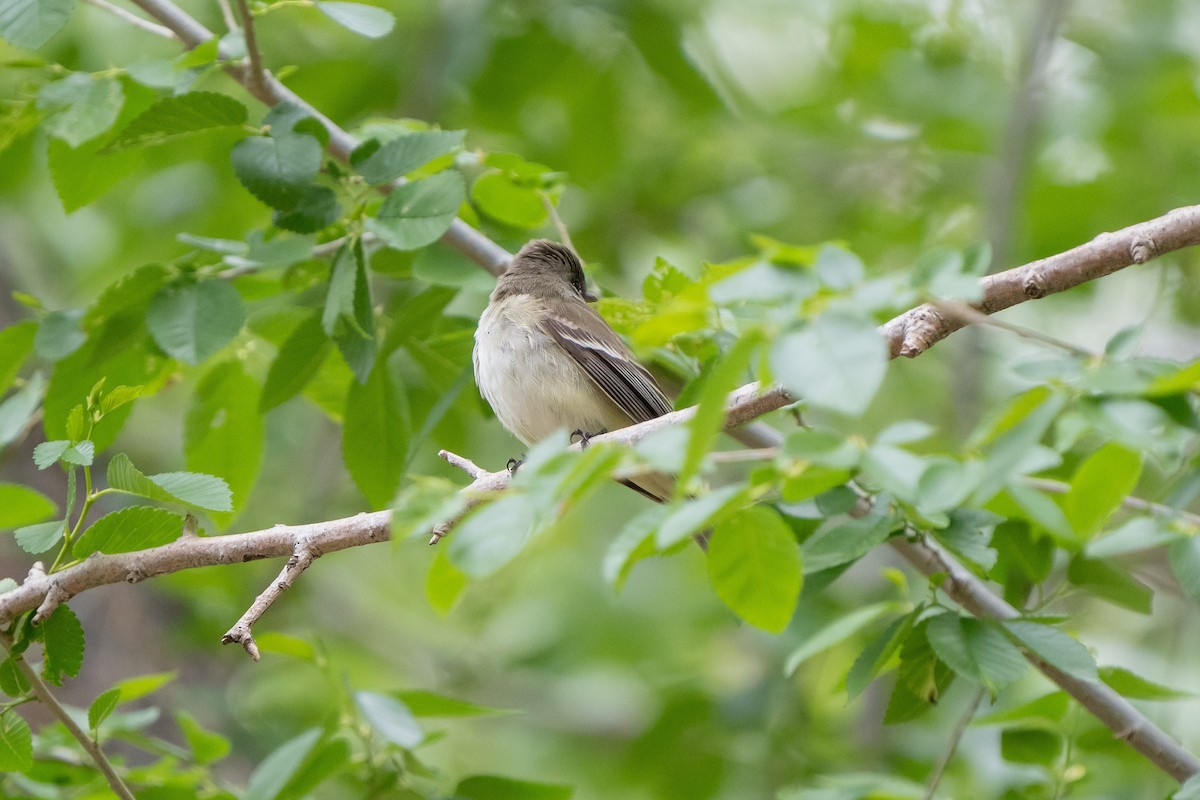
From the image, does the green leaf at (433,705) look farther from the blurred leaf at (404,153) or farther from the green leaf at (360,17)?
the green leaf at (360,17)

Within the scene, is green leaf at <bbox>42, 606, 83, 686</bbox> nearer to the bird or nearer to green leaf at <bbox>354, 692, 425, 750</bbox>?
green leaf at <bbox>354, 692, 425, 750</bbox>

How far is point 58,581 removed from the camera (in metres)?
3.02

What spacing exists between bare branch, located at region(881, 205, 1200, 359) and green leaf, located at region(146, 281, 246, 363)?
1.98m

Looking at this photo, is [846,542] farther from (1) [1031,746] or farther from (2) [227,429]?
(2) [227,429]

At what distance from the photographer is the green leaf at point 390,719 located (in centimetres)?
309

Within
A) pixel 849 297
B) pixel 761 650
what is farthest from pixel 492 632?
pixel 849 297

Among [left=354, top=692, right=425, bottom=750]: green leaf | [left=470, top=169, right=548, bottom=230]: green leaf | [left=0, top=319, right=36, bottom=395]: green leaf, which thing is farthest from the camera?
[left=470, top=169, right=548, bottom=230]: green leaf

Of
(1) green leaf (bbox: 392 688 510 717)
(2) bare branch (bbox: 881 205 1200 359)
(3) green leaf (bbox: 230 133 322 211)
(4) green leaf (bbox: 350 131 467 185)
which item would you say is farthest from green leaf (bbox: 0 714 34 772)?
(2) bare branch (bbox: 881 205 1200 359)

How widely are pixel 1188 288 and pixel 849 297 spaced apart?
495cm

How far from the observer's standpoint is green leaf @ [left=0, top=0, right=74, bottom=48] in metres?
3.18

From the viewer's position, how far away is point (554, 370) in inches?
197

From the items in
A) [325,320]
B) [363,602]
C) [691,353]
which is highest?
[325,320]

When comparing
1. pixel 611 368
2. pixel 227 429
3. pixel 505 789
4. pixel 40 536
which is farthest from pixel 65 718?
pixel 611 368

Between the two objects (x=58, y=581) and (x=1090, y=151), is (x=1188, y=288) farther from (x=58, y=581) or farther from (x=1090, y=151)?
(x=58, y=581)
